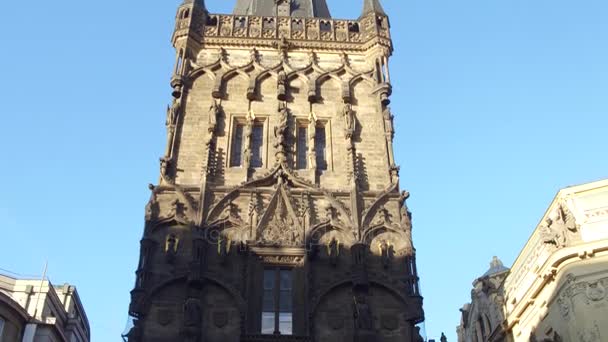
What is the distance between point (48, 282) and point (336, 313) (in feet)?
40.8

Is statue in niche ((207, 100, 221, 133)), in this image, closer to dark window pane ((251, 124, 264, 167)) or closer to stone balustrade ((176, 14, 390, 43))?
dark window pane ((251, 124, 264, 167))

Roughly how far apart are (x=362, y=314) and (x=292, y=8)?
50.9 feet

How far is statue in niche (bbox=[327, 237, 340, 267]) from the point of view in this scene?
63.8ft

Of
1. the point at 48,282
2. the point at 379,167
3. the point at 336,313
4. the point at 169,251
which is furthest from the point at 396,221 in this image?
the point at 48,282

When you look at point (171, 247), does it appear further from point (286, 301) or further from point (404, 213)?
point (404, 213)

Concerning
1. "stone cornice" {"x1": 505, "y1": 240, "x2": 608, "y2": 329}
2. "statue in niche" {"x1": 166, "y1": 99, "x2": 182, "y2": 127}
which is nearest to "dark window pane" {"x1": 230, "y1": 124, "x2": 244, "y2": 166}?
"statue in niche" {"x1": 166, "y1": 99, "x2": 182, "y2": 127}

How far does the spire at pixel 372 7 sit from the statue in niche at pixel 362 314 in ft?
40.4

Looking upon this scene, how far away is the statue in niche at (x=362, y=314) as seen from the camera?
1817 centimetres

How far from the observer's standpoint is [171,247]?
19.4m

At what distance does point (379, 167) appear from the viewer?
2191cm

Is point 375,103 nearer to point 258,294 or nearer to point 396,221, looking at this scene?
point 396,221

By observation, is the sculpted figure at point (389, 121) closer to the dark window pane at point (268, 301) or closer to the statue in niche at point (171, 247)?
the dark window pane at point (268, 301)

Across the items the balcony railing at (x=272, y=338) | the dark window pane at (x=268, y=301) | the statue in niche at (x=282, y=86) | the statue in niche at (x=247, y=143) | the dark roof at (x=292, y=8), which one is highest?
the dark roof at (x=292, y=8)

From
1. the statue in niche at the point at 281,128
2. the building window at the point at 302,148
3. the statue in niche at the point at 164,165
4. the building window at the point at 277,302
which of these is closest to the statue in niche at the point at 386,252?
the building window at the point at 277,302
